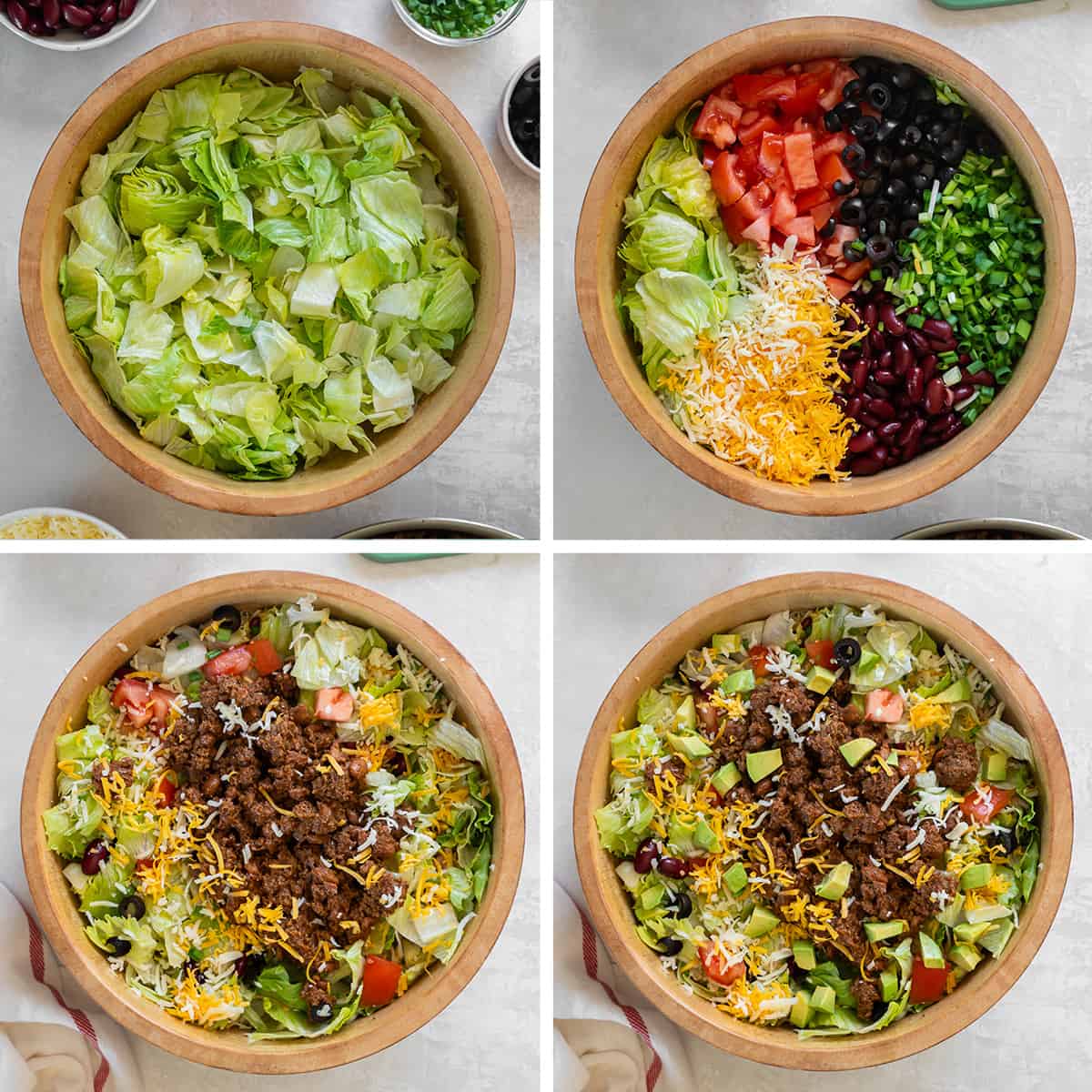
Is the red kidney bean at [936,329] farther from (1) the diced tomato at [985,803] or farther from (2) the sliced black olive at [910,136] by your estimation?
(1) the diced tomato at [985,803]

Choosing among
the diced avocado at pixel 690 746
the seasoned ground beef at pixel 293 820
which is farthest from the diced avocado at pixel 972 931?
the seasoned ground beef at pixel 293 820

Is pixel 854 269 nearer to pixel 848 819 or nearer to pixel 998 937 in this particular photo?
pixel 848 819

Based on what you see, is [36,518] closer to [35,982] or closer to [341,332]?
[341,332]

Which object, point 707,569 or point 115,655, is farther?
point 707,569

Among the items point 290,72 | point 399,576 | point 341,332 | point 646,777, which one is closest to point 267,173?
point 290,72

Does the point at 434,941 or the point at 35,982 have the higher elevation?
the point at 434,941

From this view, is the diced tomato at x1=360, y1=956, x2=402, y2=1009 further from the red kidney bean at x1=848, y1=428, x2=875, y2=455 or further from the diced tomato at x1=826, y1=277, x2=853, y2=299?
the diced tomato at x1=826, y1=277, x2=853, y2=299

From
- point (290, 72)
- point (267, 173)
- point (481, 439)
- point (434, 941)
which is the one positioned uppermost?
point (290, 72)

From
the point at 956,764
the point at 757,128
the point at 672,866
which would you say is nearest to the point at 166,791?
the point at 672,866
